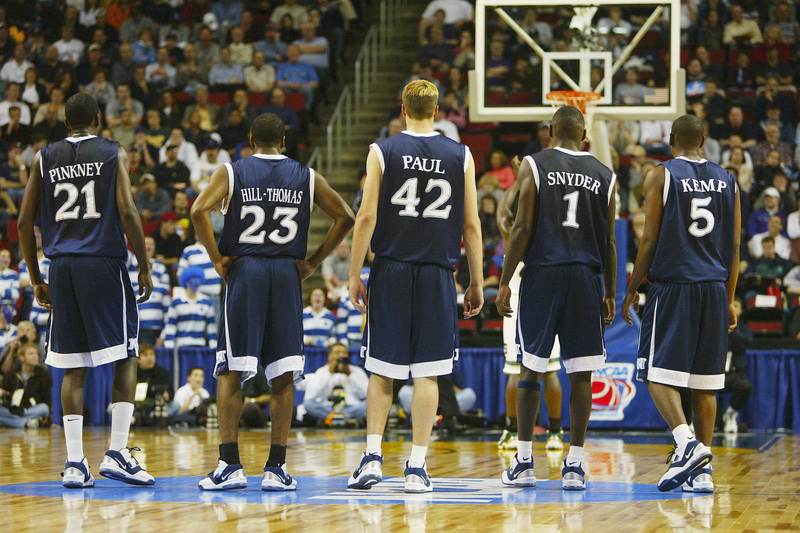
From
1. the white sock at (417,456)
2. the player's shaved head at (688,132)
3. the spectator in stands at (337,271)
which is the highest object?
the player's shaved head at (688,132)

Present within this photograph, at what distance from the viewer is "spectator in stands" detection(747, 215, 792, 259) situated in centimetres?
1438

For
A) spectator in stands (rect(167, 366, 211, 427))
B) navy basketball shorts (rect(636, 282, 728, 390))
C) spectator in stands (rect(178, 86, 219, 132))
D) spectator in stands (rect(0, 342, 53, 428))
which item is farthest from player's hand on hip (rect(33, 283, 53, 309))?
spectator in stands (rect(178, 86, 219, 132))

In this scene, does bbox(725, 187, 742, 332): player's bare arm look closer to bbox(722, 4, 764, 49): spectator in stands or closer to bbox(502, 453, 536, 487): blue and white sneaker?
bbox(502, 453, 536, 487): blue and white sneaker

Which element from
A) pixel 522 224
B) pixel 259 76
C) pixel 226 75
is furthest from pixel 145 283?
pixel 226 75

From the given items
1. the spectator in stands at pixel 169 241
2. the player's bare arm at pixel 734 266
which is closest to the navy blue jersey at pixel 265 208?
the player's bare arm at pixel 734 266

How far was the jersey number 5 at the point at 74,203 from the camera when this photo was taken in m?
6.78

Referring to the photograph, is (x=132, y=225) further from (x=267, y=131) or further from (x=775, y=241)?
(x=775, y=241)

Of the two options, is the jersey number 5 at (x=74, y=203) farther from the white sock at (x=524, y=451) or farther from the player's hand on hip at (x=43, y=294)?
the white sock at (x=524, y=451)

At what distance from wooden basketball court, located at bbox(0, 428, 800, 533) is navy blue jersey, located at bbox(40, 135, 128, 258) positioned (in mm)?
1474

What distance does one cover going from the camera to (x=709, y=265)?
6.73 meters

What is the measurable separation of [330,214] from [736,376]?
23.1 feet

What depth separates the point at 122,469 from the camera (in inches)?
265

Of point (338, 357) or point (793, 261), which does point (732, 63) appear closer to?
point (793, 261)

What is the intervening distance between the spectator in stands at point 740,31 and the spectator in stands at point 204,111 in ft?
27.9
